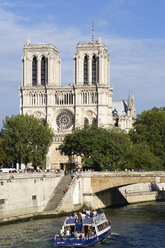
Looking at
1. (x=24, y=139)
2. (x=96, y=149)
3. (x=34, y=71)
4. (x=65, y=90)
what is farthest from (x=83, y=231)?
(x=34, y=71)

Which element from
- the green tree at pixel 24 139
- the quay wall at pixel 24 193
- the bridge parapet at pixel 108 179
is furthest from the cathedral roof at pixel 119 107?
the quay wall at pixel 24 193

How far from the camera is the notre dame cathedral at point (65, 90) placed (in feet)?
447

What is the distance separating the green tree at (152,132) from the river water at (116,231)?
40582 mm

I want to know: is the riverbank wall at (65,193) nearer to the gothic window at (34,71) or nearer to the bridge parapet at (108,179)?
the bridge parapet at (108,179)

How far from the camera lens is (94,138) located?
88.0 meters

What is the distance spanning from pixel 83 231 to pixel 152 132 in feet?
212

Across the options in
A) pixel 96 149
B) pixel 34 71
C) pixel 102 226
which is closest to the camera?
pixel 102 226

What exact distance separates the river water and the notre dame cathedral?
223ft

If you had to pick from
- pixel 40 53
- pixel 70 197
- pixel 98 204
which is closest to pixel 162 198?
pixel 98 204

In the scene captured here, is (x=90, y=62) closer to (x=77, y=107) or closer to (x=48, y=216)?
(x=77, y=107)

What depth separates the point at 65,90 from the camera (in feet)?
456

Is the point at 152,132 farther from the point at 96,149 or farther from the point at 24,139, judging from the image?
the point at 24,139

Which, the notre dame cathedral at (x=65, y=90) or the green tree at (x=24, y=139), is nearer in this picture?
the green tree at (x=24, y=139)

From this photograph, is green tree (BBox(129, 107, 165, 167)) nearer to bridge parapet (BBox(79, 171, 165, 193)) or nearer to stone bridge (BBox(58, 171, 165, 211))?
stone bridge (BBox(58, 171, 165, 211))
